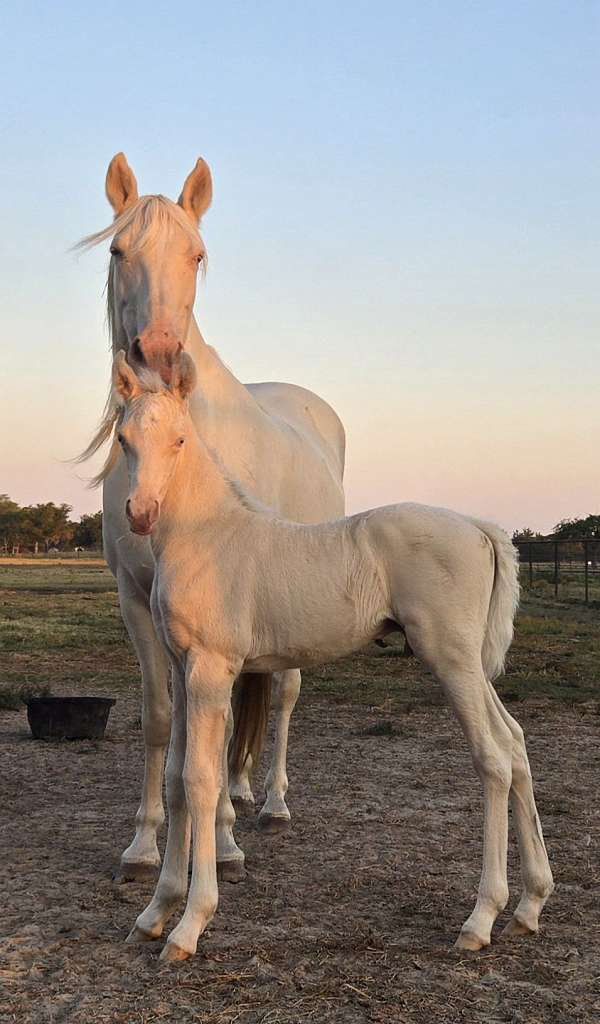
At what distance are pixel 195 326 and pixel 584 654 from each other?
10797 millimetres

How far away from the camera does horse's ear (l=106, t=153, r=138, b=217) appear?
Answer: 217 inches

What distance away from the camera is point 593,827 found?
6.04 meters

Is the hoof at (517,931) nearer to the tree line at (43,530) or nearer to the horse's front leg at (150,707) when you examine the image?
the horse's front leg at (150,707)

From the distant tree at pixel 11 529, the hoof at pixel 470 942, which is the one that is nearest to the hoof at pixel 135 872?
the hoof at pixel 470 942

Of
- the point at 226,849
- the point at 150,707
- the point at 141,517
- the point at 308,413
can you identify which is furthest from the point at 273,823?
the point at 308,413

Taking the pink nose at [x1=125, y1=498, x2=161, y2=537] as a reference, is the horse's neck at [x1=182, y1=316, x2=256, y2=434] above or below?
above

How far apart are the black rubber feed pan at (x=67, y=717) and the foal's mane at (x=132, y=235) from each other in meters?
3.77

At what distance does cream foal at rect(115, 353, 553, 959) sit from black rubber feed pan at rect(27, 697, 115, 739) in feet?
14.9

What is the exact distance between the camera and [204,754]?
4.14 metres

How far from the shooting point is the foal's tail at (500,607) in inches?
174

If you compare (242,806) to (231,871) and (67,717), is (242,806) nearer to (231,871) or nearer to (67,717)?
(231,871)

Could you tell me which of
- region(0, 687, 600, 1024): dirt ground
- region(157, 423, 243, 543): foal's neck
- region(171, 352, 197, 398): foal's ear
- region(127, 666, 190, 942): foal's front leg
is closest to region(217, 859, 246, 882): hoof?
region(0, 687, 600, 1024): dirt ground

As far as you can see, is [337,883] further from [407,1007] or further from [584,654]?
[584,654]

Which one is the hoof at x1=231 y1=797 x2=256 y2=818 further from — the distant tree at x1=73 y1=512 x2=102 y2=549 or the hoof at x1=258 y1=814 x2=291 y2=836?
the distant tree at x1=73 y1=512 x2=102 y2=549
